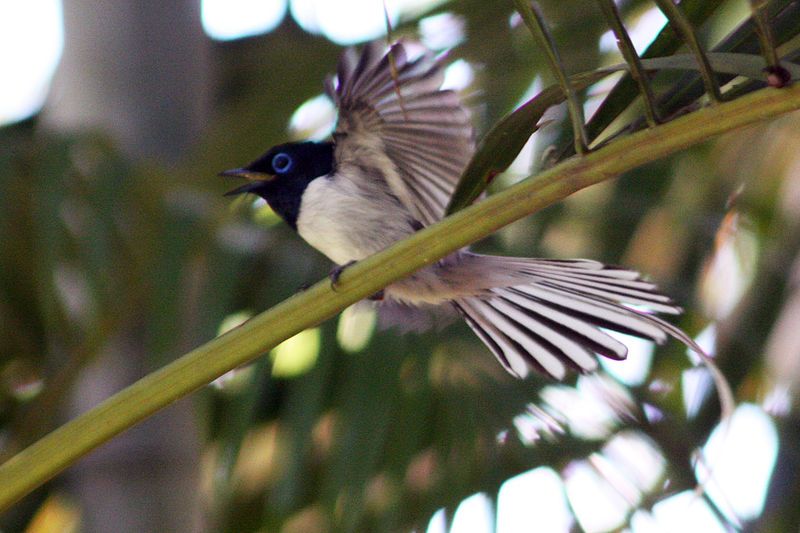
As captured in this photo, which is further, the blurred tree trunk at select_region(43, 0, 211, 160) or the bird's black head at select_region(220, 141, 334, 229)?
the blurred tree trunk at select_region(43, 0, 211, 160)

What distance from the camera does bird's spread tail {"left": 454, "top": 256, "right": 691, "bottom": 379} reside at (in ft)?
4.53

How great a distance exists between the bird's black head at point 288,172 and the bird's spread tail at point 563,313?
0.38m

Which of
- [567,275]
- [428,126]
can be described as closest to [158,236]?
[428,126]

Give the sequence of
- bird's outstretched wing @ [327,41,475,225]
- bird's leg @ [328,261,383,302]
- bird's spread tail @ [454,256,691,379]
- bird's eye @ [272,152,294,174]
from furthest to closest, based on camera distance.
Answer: bird's eye @ [272,152,294,174] < bird's outstretched wing @ [327,41,475,225] < bird's spread tail @ [454,256,691,379] < bird's leg @ [328,261,383,302]

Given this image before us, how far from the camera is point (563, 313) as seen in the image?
1.51 metres

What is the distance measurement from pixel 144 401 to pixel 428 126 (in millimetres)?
761

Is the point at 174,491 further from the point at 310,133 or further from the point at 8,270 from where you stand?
the point at 310,133

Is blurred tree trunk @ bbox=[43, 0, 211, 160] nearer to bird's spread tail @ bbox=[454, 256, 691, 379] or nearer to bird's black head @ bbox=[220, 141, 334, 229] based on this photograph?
bird's black head @ bbox=[220, 141, 334, 229]

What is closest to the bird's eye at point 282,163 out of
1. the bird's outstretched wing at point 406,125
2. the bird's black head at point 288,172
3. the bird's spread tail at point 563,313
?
the bird's black head at point 288,172

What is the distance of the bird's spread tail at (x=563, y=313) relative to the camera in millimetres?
1381

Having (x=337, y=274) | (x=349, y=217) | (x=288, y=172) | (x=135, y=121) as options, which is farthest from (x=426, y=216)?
(x=135, y=121)

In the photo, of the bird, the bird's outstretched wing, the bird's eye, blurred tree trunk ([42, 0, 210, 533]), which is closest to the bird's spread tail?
the bird

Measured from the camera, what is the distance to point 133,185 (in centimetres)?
205

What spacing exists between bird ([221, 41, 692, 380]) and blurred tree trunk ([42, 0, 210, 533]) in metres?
0.50
